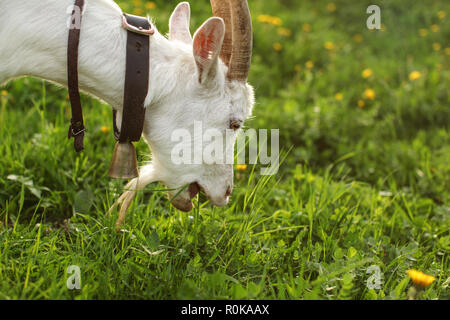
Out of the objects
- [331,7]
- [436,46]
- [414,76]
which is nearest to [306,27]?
[331,7]

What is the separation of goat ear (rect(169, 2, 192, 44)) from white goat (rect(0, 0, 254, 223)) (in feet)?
0.30

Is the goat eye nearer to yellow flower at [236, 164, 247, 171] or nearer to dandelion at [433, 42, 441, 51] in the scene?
yellow flower at [236, 164, 247, 171]

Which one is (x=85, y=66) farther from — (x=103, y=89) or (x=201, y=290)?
(x=201, y=290)

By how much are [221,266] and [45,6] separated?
4.92 ft

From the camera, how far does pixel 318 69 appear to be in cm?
594

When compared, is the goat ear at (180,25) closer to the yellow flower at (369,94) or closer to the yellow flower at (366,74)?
the yellow flower at (369,94)

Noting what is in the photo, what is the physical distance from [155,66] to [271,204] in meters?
1.48

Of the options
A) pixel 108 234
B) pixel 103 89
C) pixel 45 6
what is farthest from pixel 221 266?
pixel 45 6

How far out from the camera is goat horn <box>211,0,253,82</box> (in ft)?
7.46

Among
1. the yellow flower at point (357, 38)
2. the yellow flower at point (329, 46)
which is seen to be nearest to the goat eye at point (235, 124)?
the yellow flower at point (329, 46)

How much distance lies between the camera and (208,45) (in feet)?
7.13

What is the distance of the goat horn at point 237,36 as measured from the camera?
2273mm

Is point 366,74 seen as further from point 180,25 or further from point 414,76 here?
point 180,25

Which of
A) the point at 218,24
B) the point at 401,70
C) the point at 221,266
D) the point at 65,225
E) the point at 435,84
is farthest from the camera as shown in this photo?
the point at 401,70
